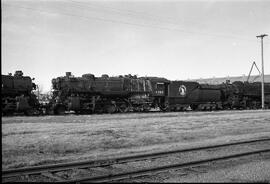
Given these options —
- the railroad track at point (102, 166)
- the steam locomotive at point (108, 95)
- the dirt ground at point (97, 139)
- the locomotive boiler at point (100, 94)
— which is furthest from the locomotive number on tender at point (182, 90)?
the railroad track at point (102, 166)

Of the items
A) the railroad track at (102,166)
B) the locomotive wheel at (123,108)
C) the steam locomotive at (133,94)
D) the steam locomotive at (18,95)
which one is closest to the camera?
the railroad track at (102,166)

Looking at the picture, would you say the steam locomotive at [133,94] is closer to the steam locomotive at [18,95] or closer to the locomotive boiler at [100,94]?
the locomotive boiler at [100,94]

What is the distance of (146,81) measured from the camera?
99.3 ft

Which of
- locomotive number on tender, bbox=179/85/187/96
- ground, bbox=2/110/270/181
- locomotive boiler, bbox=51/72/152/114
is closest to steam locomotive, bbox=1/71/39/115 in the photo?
locomotive boiler, bbox=51/72/152/114

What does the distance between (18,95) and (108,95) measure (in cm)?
760

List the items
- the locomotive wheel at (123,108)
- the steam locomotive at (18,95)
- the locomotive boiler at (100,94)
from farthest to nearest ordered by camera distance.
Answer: the locomotive wheel at (123,108), the locomotive boiler at (100,94), the steam locomotive at (18,95)

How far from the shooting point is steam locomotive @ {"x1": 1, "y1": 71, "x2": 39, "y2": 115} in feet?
73.7

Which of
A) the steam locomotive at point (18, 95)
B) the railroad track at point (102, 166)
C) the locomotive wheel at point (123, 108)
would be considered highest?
the steam locomotive at point (18, 95)

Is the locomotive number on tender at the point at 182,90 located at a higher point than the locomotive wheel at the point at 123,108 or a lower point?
higher

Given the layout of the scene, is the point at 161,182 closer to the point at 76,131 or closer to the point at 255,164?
the point at 255,164

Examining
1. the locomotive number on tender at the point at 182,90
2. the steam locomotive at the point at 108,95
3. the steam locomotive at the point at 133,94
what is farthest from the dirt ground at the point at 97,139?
the locomotive number on tender at the point at 182,90

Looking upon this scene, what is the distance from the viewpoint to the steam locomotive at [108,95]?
23312 millimetres

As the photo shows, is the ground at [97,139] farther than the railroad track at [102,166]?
Yes

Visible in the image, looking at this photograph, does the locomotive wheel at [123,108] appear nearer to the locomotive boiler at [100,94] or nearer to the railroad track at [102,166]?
the locomotive boiler at [100,94]
